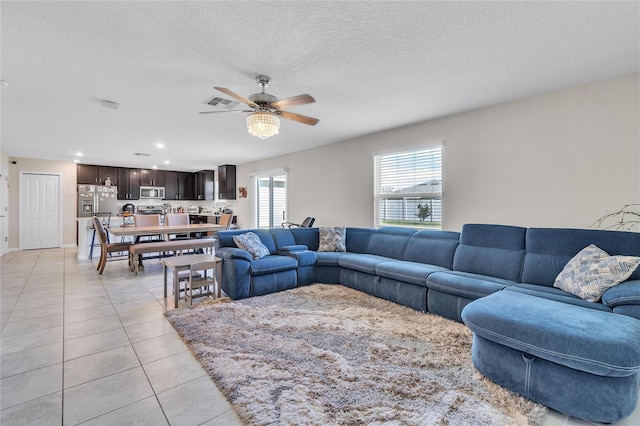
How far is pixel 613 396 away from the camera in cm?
158

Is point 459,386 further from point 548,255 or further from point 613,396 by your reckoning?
point 548,255

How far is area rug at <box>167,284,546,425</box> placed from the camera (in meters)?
1.68

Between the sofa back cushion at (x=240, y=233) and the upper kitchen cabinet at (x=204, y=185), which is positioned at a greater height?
the upper kitchen cabinet at (x=204, y=185)

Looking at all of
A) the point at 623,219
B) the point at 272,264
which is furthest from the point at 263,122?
the point at 623,219

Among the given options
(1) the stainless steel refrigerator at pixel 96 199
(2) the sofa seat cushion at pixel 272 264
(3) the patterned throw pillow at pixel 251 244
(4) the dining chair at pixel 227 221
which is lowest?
(2) the sofa seat cushion at pixel 272 264

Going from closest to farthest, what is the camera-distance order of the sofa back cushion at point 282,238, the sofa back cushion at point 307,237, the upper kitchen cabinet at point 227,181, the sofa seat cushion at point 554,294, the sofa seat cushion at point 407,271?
1. the sofa seat cushion at point 554,294
2. the sofa seat cushion at point 407,271
3. the sofa back cushion at point 282,238
4. the sofa back cushion at point 307,237
5. the upper kitchen cabinet at point 227,181

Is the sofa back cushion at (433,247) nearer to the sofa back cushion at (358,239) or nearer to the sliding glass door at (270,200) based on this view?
the sofa back cushion at (358,239)

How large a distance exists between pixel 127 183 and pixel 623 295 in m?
11.0

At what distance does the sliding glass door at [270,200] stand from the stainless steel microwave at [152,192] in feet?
12.8

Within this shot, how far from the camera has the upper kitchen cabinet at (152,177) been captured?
9.41 m

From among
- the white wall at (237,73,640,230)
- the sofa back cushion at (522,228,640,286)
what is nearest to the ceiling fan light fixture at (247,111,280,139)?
the white wall at (237,73,640,230)

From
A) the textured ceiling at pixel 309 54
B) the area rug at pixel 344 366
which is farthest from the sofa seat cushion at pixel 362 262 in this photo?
the textured ceiling at pixel 309 54

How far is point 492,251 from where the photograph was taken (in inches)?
128

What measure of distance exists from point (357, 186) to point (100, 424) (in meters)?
4.55
